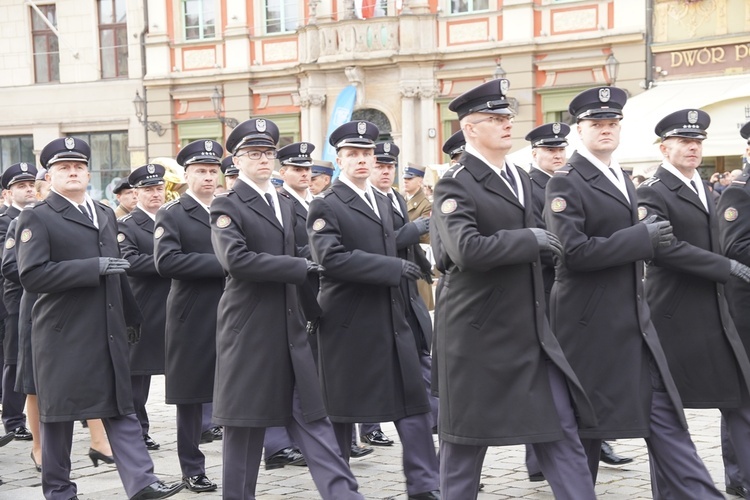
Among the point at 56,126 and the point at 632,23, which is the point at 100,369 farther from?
the point at 56,126

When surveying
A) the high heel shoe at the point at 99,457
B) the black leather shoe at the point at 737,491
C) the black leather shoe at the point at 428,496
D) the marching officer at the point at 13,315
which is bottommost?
the black leather shoe at the point at 737,491

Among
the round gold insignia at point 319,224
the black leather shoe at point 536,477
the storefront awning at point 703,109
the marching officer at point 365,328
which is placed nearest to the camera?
the marching officer at point 365,328

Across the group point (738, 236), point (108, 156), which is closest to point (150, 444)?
point (738, 236)

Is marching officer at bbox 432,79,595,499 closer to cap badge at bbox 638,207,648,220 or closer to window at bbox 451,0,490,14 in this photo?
cap badge at bbox 638,207,648,220

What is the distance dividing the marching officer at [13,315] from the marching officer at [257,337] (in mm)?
3356

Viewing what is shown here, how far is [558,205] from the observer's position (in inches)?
224

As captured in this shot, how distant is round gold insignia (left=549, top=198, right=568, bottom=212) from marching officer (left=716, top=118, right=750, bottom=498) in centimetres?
162

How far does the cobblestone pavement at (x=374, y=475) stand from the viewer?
7.00 metres

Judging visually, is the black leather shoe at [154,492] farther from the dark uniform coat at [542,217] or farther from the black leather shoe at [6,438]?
the black leather shoe at [6,438]

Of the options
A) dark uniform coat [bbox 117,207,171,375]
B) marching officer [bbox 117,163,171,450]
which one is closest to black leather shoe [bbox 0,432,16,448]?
marching officer [bbox 117,163,171,450]

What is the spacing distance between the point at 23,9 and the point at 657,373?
28697 millimetres

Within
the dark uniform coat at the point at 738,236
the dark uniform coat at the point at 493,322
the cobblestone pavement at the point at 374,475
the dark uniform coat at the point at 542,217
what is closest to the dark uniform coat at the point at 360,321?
the cobblestone pavement at the point at 374,475

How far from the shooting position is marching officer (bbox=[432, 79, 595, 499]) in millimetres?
5164

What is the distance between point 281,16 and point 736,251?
21852 mm
